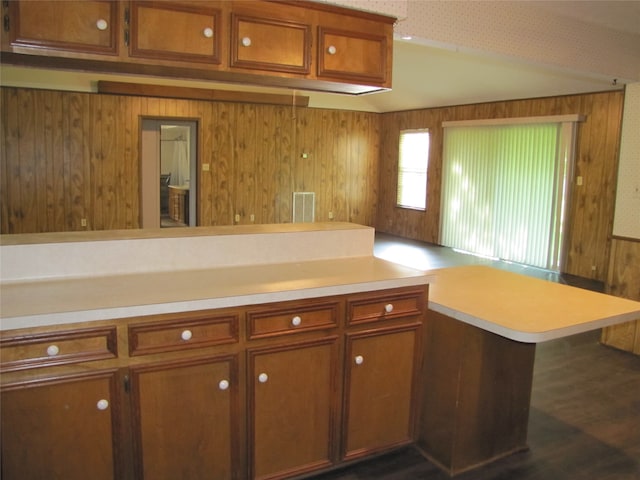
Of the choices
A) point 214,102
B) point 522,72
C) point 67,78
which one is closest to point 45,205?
point 67,78

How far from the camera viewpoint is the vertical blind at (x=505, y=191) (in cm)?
695

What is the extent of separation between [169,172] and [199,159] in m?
2.49

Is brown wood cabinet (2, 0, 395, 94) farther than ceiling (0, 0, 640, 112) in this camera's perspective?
No

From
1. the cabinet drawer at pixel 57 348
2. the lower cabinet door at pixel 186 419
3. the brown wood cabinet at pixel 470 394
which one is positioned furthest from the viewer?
the brown wood cabinet at pixel 470 394

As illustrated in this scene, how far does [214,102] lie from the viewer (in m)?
8.44

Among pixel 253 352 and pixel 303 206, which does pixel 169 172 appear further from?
pixel 253 352

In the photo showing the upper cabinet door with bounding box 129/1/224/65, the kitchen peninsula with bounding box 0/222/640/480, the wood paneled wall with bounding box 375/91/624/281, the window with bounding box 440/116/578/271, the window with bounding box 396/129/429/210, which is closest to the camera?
the kitchen peninsula with bounding box 0/222/640/480

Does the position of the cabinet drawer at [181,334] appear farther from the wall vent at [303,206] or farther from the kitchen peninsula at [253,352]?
the wall vent at [303,206]

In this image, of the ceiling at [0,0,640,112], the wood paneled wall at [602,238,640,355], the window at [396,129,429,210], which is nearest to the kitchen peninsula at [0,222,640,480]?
the wood paneled wall at [602,238,640,355]

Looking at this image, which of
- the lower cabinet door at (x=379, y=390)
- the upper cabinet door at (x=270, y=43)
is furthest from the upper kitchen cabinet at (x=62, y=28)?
the lower cabinet door at (x=379, y=390)

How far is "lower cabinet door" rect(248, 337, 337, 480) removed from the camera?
2102 millimetres

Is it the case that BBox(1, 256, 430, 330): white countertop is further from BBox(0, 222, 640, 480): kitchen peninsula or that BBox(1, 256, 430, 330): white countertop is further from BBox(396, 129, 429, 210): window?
BBox(396, 129, 429, 210): window

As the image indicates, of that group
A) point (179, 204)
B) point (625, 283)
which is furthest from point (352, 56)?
point (179, 204)

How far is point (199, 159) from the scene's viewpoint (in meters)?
8.47
